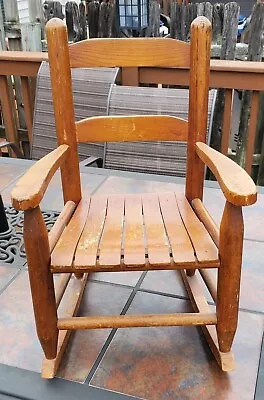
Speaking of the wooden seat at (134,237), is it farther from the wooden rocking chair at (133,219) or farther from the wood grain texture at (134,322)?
the wood grain texture at (134,322)

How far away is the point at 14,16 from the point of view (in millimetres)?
3021

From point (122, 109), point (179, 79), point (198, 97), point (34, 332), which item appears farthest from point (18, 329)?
point (179, 79)

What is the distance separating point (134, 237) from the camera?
1.17m

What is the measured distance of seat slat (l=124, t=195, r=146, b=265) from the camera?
1.05 metres

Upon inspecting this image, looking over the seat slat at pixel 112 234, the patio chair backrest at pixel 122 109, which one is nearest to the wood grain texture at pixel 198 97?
the seat slat at pixel 112 234

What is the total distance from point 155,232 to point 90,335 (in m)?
0.37

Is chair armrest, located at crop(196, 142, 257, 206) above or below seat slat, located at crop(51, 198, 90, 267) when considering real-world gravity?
above

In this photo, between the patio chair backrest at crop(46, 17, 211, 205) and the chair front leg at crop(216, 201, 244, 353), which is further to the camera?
the patio chair backrest at crop(46, 17, 211, 205)

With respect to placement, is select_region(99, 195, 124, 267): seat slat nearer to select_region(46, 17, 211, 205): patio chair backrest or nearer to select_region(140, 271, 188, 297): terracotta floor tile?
select_region(46, 17, 211, 205): patio chair backrest

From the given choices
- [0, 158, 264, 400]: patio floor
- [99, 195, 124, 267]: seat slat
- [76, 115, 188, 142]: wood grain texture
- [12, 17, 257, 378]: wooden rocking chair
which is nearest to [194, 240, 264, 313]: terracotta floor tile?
[0, 158, 264, 400]: patio floor

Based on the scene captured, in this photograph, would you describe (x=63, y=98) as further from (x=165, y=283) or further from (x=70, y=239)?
(x=165, y=283)

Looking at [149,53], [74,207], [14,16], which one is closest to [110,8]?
[14,16]

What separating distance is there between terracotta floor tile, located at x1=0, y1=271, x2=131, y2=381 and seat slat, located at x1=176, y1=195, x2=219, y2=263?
350mm

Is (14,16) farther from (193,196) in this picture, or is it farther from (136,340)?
(136,340)
